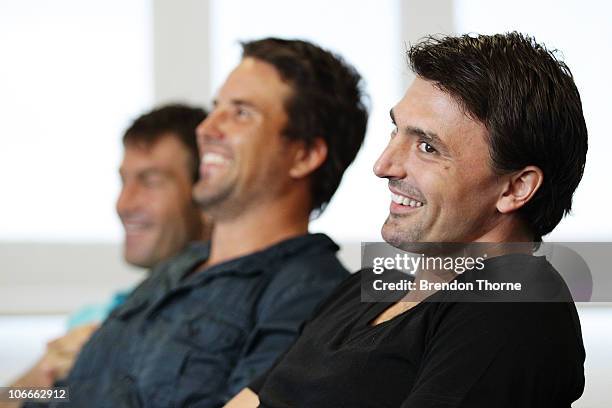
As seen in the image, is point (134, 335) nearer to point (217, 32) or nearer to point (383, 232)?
point (383, 232)

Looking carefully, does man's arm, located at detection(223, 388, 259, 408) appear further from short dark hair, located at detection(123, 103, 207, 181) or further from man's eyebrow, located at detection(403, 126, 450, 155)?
short dark hair, located at detection(123, 103, 207, 181)

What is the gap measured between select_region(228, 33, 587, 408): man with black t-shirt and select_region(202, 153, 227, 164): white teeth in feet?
2.37

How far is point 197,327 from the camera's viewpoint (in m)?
1.72

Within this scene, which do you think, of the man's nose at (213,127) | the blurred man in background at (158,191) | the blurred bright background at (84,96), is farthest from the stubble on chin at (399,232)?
the blurred bright background at (84,96)

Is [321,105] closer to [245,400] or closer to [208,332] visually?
[208,332]

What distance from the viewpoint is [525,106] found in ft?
3.73

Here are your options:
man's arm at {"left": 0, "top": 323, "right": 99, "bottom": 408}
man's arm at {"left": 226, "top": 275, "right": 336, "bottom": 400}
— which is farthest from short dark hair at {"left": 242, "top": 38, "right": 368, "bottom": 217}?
man's arm at {"left": 0, "top": 323, "right": 99, "bottom": 408}

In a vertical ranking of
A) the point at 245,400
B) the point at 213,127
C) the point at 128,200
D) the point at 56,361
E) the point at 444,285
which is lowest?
the point at 56,361

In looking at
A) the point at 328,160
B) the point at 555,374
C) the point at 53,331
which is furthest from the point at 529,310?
the point at 53,331

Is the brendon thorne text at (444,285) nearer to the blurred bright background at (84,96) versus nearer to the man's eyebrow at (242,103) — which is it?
the man's eyebrow at (242,103)

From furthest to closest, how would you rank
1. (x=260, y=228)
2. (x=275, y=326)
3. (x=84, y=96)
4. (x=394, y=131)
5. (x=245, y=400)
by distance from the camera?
1. (x=84, y=96)
2. (x=260, y=228)
3. (x=275, y=326)
4. (x=245, y=400)
5. (x=394, y=131)

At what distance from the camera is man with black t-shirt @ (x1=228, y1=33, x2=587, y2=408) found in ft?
3.55

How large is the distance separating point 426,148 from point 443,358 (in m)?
0.29

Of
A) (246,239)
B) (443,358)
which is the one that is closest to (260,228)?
(246,239)
